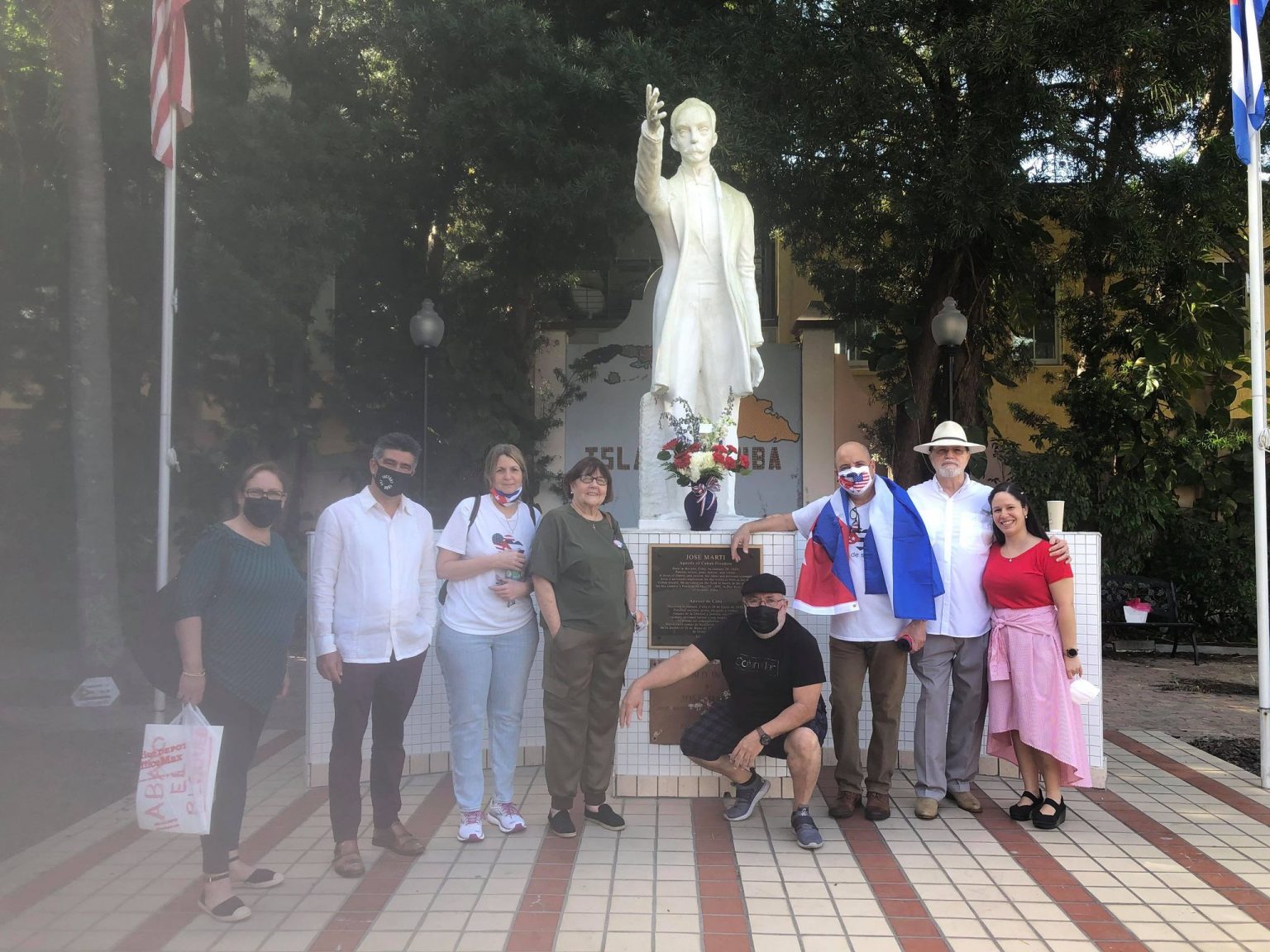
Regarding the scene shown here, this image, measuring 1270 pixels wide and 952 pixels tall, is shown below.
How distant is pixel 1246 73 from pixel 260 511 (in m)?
6.41

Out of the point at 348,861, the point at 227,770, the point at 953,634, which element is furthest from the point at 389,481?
the point at 953,634

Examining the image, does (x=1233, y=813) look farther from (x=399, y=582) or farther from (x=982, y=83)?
(x=982, y=83)

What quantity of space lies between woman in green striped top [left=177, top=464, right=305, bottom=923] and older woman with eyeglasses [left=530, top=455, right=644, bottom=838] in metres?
1.24

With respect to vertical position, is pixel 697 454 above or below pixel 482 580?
above

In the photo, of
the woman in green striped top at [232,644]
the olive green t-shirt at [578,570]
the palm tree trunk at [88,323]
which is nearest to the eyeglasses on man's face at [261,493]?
the woman in green striped top at [232,644]

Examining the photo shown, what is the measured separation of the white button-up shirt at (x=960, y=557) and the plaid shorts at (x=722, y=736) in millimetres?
818

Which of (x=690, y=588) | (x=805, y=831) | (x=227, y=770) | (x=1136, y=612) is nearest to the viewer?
(x=227, y=770)

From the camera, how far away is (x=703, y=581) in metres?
5.51

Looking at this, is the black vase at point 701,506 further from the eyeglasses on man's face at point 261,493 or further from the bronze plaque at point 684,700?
the eyeglasses on man's face at point 261,493

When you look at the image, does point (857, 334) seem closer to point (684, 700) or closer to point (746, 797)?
point (684, 700)

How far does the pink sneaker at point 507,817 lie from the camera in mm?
4762

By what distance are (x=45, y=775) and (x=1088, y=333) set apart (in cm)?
1336

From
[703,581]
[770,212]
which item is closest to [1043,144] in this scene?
[770,212]

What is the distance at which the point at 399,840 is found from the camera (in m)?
4.45
